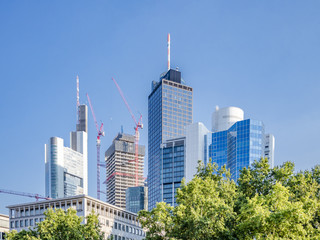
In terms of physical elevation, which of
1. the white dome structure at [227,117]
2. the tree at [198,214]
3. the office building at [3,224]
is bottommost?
the office building at [3,224]

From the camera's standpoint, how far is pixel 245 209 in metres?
47.4

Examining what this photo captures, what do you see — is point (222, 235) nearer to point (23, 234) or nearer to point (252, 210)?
point (252, 210)

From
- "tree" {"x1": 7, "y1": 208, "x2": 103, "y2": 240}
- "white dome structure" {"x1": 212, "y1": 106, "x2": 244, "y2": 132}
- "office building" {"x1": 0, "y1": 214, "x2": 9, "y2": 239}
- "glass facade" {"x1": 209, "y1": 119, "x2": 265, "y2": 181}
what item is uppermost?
"white dome structure" {"x1": 212, "y1": 106, "x2": 244, "y2": 132}

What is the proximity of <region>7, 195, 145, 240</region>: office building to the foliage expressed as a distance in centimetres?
6300

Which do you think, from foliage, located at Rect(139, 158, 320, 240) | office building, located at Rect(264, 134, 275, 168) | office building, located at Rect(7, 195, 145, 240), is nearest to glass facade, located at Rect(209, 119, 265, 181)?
office building, located at Rect(264, 134, 275, 168)

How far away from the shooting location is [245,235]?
1697 inches

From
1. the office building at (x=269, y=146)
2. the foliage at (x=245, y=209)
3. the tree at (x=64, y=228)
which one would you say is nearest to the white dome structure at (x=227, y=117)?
the office building at (x=269, y=146)

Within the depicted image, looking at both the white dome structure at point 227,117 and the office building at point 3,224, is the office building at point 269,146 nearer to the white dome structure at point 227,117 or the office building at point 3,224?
the white dome structure at point 227,117

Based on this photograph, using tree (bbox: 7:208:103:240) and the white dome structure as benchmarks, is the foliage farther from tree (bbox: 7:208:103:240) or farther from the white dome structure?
the white dome structure

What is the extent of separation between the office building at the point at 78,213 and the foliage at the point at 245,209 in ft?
207

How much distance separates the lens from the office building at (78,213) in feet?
385

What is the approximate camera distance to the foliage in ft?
130

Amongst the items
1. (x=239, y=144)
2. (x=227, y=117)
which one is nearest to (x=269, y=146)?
(x=239, y=144)

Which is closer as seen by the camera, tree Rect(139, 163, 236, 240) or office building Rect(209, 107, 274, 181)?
tree Rect(139, 163, 236, 240)
